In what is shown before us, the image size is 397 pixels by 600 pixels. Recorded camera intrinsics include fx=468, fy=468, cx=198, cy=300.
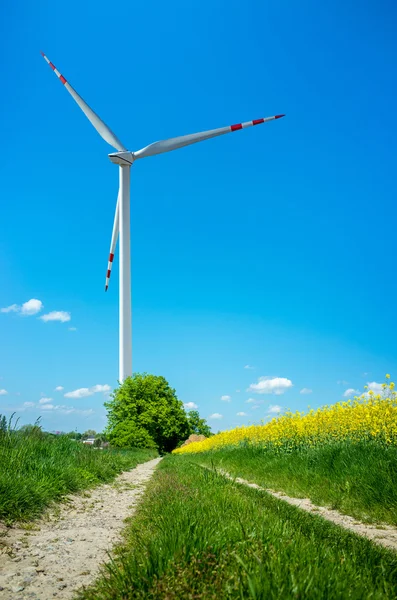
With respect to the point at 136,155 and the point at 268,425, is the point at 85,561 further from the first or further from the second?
the point at 136,155

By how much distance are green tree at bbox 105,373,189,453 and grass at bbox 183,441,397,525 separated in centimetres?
4583

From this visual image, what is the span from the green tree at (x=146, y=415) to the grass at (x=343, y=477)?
1804 inches

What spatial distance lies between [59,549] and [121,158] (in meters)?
41.7

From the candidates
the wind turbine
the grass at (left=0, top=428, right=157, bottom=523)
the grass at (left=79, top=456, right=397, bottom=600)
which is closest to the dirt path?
the grass at (left=0, top=428, right=157, bottom=523)

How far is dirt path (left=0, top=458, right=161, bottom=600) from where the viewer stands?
414cm

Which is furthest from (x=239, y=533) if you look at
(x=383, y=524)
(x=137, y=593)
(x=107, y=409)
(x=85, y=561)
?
(x=107, y=409)

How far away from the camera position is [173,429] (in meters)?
65.9

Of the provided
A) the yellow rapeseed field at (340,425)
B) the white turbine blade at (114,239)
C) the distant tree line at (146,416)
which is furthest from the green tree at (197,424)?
the yellow rapeseed field at (340,425)

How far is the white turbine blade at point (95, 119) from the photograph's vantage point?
4212 centimetres

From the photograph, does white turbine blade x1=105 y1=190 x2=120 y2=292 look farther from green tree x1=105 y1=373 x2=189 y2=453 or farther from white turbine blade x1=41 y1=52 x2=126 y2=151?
green tree x1=105 y1=373 x2=189 y2=453

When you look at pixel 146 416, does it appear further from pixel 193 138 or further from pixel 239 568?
pixel 239 568

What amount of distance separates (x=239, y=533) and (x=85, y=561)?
2.10 m

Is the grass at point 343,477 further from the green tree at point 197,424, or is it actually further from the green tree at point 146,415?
the green tree at point 197,424

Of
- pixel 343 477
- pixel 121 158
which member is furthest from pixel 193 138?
pixel 343 477
